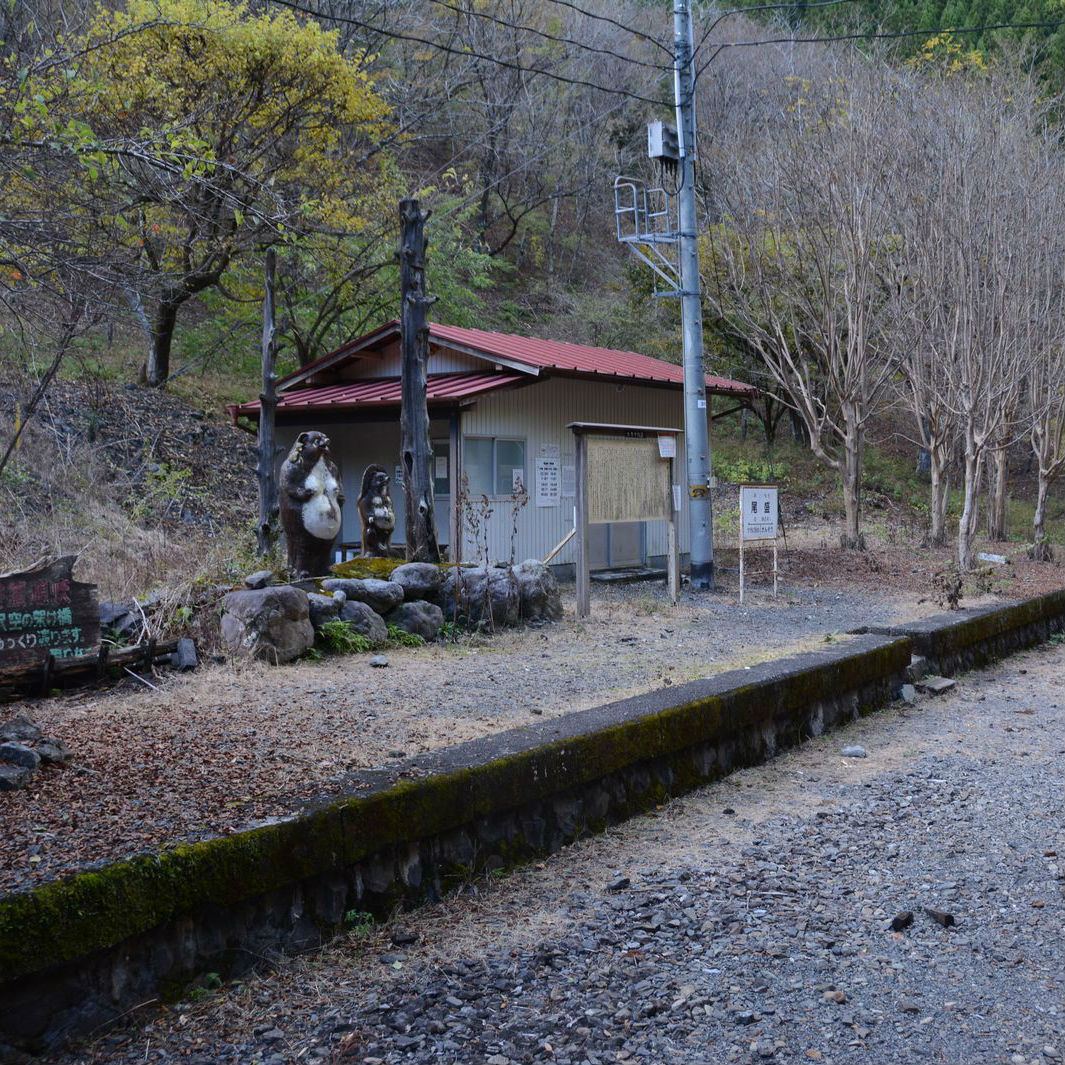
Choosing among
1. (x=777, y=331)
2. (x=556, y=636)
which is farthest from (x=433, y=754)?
(x=777, y=331)

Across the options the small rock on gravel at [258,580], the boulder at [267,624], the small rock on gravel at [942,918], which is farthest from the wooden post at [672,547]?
the small rock on gravel at [942,918]

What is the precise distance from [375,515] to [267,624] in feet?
12.5

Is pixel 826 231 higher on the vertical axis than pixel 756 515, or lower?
higher

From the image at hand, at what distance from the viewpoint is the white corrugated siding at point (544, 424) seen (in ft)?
49.5

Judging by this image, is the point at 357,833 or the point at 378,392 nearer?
the point at 357,833

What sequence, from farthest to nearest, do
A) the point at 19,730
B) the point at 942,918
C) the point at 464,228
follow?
the point at 464,228 → the point at 19,730 → the point at 942,918

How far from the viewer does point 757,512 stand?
14102mm

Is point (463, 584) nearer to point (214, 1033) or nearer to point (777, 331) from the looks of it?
point (214, 1033)

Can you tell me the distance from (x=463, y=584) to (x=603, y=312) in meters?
22.5

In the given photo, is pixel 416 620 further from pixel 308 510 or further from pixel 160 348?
pixel 160 348

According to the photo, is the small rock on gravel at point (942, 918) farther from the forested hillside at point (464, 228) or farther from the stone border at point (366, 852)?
the forested hillside at point (464, 228)

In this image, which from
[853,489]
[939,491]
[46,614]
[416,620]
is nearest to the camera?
[46,614]

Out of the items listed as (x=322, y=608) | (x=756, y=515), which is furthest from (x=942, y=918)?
A: (x=756, y=515)

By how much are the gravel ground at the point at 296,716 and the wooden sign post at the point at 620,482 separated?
1019 mm
